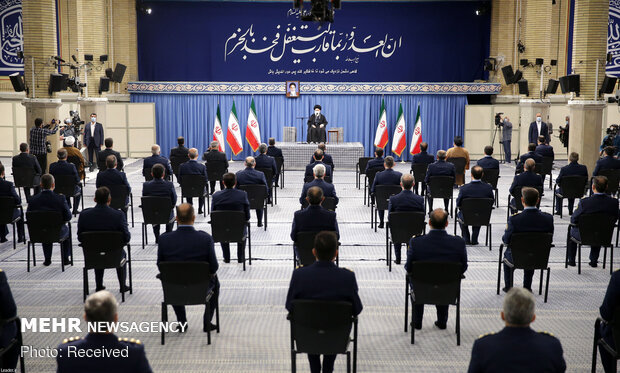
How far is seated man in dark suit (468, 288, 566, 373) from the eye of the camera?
3588mm

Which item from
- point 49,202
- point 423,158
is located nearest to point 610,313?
point 49,202

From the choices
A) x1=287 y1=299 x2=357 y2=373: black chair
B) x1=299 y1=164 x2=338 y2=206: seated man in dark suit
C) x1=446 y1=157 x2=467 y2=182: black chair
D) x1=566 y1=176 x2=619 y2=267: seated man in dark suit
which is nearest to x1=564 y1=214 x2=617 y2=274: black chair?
x1=566 y1=176 x2=619 y2=267: seated man in dark suit

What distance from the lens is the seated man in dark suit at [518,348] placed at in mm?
3588

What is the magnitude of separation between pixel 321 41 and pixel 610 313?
70.5 feet

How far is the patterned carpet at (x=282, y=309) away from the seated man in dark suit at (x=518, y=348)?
2.10 meters

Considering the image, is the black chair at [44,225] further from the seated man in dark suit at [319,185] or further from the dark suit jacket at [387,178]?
the dark suit jacket at [387,178]

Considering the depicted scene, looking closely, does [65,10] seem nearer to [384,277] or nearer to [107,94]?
[107,94]

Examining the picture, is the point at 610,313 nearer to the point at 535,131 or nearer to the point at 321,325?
the point at 321,325

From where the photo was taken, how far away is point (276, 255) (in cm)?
975

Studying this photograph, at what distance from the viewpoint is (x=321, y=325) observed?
4.74 meters

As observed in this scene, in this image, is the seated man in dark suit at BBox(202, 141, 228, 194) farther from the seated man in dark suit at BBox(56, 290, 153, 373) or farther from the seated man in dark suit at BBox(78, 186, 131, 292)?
the seated man in dark suit at BBox(56, 290, 153, 373)

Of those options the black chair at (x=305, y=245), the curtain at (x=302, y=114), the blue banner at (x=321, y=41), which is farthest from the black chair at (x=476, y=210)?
the blue banner at (x=321, y=41)

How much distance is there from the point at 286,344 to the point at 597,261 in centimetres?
514

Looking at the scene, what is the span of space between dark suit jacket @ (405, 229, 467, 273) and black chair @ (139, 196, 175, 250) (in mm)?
4498
